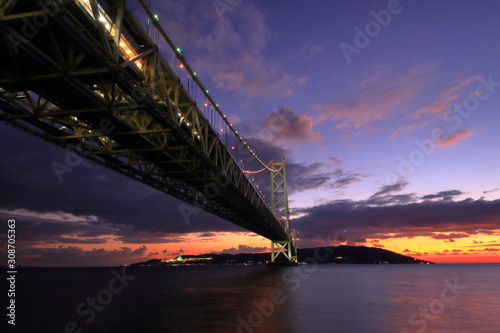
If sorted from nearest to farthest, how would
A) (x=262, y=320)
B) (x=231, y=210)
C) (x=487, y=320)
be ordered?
(x=262, y=320) → (x=487, y=320) → (x=231, y=210)

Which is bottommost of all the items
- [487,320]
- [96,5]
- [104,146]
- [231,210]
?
[487,320]

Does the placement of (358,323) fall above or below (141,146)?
below

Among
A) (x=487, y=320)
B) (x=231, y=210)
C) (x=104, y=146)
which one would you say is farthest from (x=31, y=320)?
(x=231, y=210)

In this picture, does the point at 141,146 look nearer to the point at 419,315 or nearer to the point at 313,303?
the point at 313,303

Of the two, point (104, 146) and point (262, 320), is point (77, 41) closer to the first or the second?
point (104, 146)

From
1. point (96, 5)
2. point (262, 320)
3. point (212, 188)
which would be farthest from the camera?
point (212, 188)

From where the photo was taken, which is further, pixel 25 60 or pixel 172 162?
pixel 172 162
